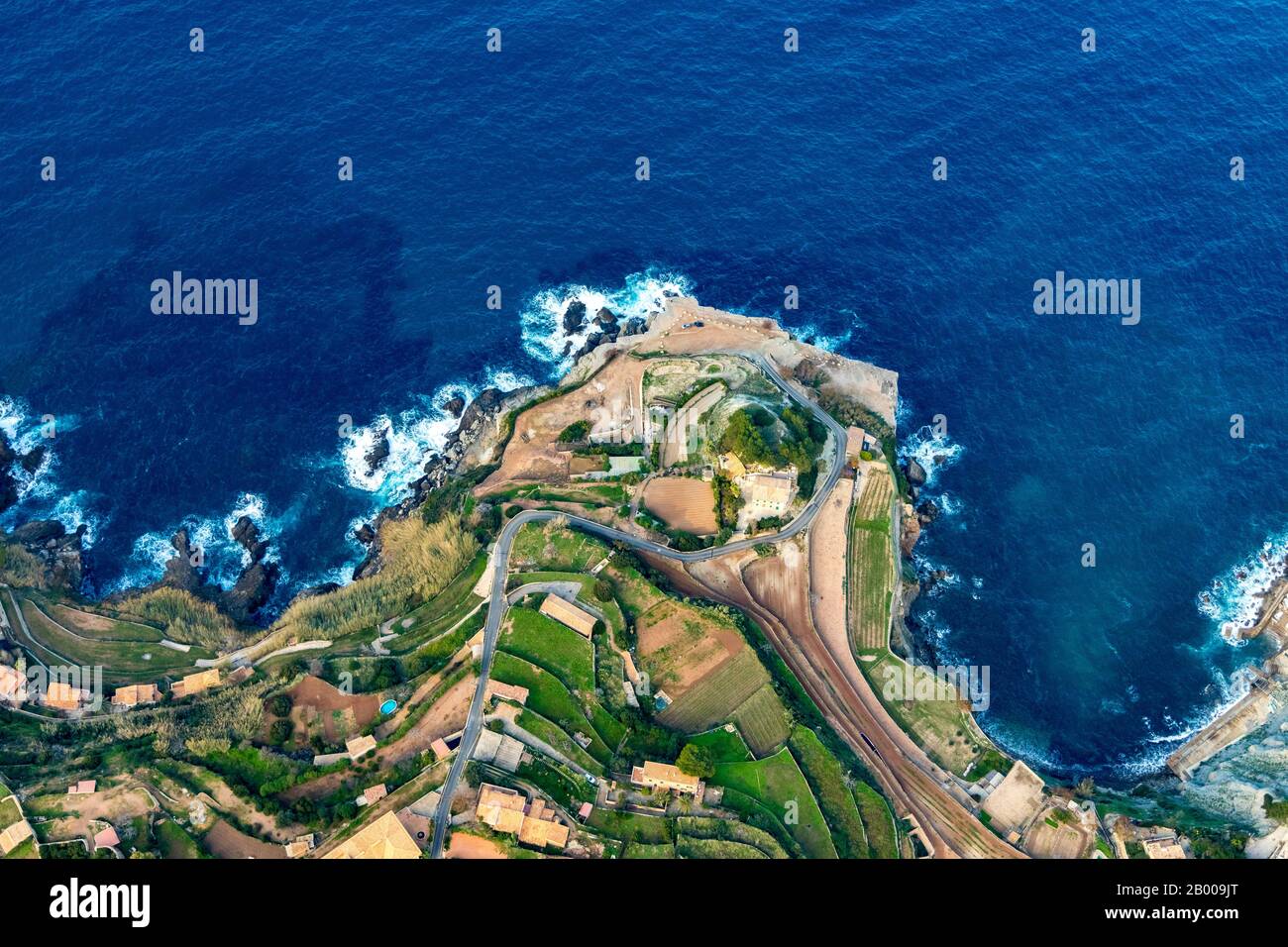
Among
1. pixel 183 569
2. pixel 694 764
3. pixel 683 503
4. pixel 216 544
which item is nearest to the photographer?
pixel 694 764

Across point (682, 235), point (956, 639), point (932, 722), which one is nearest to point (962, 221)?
point (682, 235)

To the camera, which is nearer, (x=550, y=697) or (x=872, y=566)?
(x=550, y=697)

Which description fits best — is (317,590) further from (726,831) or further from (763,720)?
(726,831)

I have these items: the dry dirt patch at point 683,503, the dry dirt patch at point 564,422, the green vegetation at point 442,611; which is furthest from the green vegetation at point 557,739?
the dry dirt patch at point 564,422

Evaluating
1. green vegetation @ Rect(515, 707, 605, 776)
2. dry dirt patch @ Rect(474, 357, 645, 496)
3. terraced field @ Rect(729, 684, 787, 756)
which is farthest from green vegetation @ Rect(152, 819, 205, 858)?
terraced field @ Rect(729, 684, 787, 756)

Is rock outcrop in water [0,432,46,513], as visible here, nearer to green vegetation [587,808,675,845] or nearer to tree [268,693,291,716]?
tree [268,693,291,716]

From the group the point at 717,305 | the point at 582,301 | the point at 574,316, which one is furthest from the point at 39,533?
the point at 717,305

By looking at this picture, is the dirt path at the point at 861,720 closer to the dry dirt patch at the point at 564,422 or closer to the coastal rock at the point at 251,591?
the dry dirt patch at the point at 564,422
